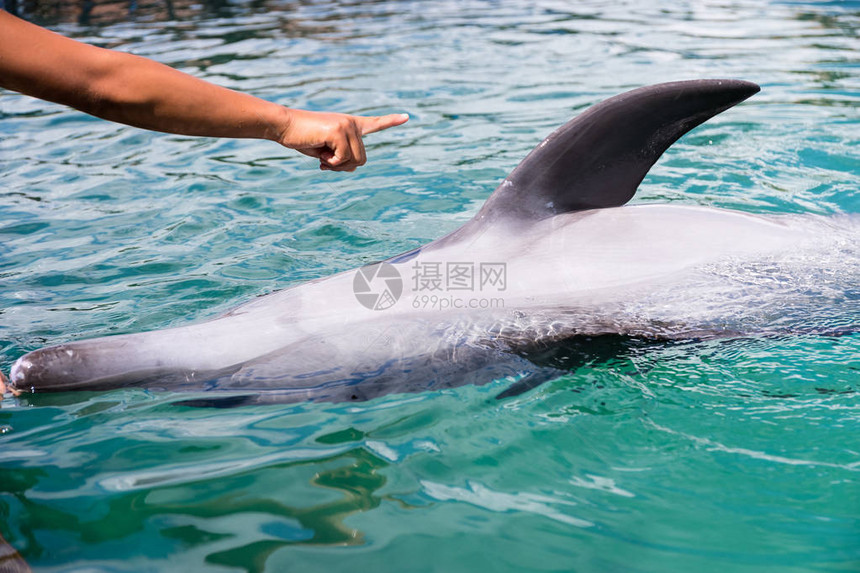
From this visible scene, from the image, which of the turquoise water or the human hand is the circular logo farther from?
the human hand

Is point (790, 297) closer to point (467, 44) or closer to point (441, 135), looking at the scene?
point (441, 135)

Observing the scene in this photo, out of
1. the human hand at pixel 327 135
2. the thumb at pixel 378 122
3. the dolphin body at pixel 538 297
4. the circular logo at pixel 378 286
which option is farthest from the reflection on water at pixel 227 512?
the thumb at pixel 378 122

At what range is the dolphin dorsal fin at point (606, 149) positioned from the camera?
133 inches

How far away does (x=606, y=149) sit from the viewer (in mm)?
3482

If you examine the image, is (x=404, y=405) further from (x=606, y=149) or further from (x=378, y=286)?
(x=606, y=149)

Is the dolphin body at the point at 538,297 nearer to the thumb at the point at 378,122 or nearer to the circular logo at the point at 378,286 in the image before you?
the circular logo at the point at 378,286

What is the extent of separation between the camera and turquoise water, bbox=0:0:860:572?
2570 mm

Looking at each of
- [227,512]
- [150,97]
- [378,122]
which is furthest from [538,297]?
[150,97]

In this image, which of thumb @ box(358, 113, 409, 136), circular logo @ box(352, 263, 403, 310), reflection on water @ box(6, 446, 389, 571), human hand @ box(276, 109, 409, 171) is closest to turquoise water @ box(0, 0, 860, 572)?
reflection on water @ box(6, 446, 389, 571)

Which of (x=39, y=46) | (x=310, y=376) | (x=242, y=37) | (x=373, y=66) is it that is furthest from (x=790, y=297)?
(x=242, y=37)

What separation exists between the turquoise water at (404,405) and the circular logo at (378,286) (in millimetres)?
429

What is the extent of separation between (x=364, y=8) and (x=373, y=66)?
6159 millimetres

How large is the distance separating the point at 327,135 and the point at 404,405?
3.65 feet

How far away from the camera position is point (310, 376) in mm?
3350
